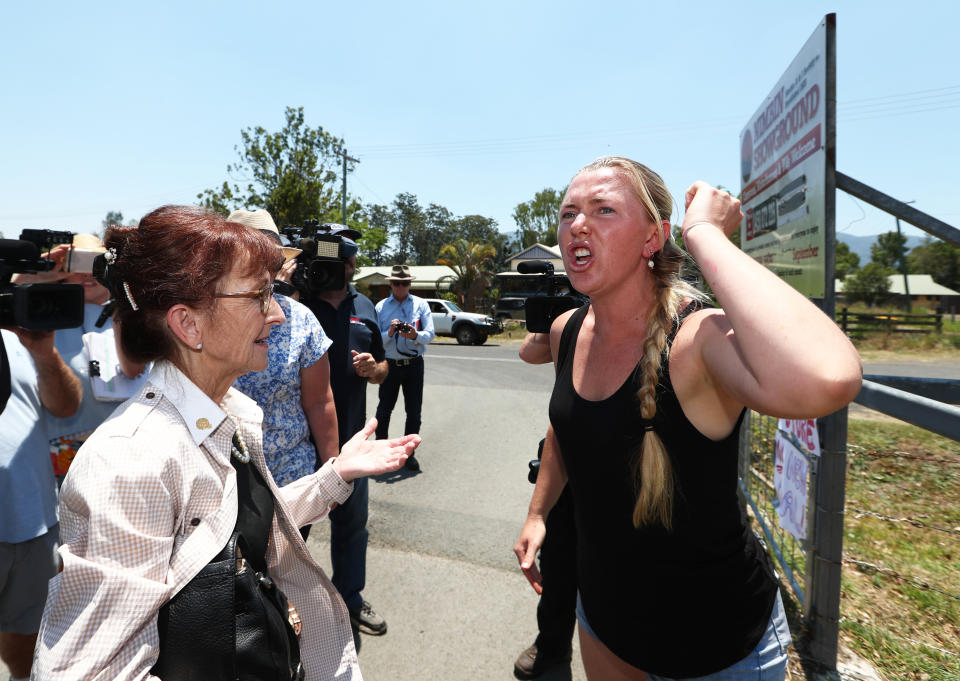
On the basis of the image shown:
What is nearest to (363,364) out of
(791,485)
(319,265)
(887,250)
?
(319,265)

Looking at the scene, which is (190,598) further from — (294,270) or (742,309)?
(294,270)

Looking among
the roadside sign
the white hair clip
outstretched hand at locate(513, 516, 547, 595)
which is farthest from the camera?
the roadside sign

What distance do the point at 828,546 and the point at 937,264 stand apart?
86.3m

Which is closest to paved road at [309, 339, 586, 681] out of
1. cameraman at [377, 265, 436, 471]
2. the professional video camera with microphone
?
cameraman at [377, 265, 436, 471]

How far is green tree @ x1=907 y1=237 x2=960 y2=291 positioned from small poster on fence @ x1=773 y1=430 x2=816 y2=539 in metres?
68.3

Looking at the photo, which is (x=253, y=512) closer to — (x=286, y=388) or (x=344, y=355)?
(x=286, y=388)

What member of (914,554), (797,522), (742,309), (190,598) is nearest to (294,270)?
(190,598)

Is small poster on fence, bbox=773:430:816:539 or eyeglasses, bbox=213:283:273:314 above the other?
eyeglasses, bbox=213:283:273:314

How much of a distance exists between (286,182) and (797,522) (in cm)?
2348

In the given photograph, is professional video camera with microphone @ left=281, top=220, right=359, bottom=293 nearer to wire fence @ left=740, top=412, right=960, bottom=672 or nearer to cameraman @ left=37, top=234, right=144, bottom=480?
cameraman @ left=37, top=234, right=144, bottom=480

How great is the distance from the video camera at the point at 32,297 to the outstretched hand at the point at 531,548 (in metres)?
1.69

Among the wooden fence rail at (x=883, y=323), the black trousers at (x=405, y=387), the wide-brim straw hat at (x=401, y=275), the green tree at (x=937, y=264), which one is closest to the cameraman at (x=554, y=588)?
the black trousers at (x=405, y=387)

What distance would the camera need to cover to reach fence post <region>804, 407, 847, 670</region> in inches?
96.3

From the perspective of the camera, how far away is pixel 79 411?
2.62 metres
